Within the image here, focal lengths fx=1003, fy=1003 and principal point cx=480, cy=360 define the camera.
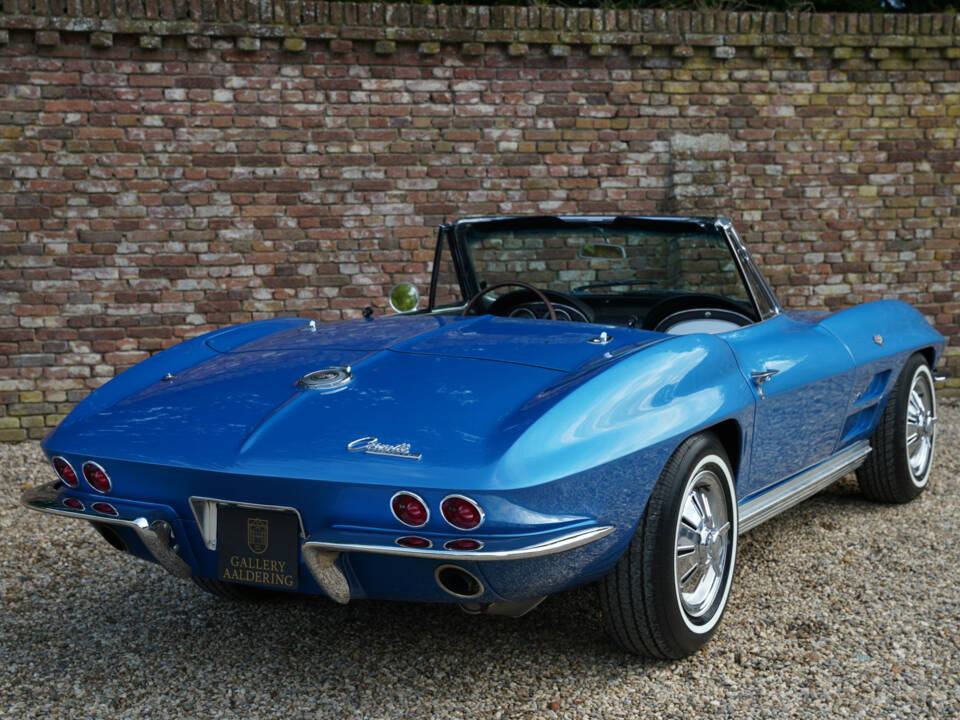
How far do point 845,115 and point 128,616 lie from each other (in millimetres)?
6291

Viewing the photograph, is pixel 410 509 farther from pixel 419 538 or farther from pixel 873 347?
pixel 873 347

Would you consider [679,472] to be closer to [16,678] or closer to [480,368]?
[480,368]

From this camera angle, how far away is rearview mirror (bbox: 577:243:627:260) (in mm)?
4035

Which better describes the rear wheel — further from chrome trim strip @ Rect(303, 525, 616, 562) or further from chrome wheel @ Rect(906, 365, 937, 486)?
chrome trim strip @ Rect(303, 525, 616, 562)

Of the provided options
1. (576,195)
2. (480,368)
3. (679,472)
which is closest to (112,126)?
(576,195)

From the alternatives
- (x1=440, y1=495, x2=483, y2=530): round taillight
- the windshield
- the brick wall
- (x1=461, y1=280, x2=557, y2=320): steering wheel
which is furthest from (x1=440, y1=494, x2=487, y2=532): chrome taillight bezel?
the brick wall

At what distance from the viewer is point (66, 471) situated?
2.80 m

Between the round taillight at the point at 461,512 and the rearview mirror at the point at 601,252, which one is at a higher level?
the rearview mirror at the point at 601,252

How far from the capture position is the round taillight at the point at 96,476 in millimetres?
2715

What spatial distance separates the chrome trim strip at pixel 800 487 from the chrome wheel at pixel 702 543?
0.66ft

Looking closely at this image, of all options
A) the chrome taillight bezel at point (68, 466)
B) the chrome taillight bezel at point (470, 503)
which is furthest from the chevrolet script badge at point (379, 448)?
the chrome taillight bezel at point (68, 466)

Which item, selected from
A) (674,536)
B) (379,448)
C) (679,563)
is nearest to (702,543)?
(679,563)

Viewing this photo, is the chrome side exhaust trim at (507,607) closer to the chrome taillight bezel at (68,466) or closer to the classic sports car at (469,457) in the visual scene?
the classic sports car at (469,457)

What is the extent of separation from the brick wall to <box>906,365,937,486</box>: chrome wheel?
279cm
